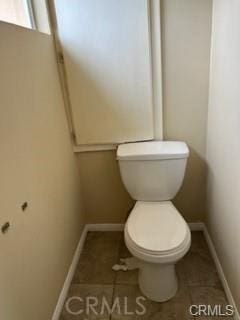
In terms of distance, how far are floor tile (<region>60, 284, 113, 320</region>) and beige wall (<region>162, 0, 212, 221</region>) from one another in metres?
0.90

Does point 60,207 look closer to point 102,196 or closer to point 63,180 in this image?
point 63,180

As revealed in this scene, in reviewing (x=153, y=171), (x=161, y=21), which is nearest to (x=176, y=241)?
(x=153, y=171)

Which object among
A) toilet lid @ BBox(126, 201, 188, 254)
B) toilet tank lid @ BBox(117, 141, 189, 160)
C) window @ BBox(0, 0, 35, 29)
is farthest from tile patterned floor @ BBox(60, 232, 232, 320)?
window @ BBox(0, 0, 35, 29)

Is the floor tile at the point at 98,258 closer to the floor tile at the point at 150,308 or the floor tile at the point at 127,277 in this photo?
the floor tile at the point at 127,277

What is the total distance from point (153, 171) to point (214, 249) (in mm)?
697

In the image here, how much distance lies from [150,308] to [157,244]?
439 mm

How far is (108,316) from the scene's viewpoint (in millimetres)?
1520

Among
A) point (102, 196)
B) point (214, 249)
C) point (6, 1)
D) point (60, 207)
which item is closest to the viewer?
point (6, 1)

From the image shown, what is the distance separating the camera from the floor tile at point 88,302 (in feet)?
5.00

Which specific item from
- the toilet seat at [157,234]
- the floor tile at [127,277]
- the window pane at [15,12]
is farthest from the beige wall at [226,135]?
the window pane at [15,12]

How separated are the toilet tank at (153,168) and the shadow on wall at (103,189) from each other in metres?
0.23

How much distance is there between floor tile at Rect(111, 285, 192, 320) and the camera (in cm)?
149

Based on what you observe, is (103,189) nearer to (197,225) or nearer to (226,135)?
(197,225)

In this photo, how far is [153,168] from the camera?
171 cm
